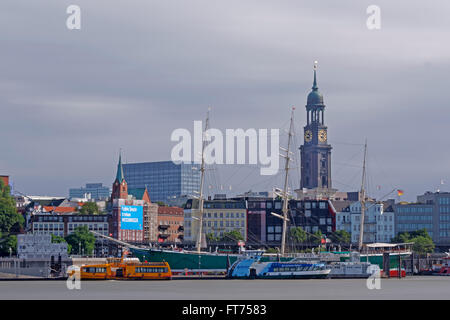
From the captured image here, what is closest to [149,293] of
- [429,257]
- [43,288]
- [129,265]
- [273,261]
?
[43,288]

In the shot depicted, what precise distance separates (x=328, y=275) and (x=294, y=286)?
23.6 m

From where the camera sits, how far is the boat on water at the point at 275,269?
132625 mm

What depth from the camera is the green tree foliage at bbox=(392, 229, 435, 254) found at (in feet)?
604

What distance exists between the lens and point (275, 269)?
439ft

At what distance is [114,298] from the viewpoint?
88312 mm

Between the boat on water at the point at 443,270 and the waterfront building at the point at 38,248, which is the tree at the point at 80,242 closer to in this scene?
the waterfront building at the point at 38,248

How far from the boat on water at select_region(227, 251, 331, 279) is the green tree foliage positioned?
169ft

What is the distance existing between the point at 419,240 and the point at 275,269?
5834 cm

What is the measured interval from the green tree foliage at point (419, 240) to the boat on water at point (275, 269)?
169 feet
